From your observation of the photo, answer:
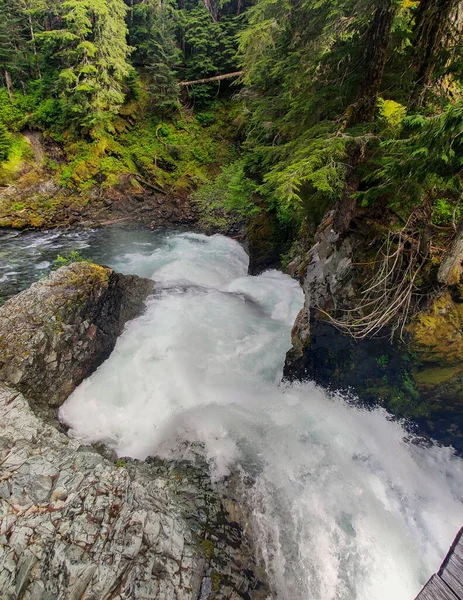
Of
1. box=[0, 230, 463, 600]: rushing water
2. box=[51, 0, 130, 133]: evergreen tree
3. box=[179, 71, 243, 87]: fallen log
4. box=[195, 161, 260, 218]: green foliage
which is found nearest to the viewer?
box=[0, 230, 463, 600]: rushing water

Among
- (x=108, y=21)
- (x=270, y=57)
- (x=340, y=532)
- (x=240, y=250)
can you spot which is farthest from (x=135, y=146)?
(x=340, y=532)

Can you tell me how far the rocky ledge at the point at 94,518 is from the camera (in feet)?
10.1

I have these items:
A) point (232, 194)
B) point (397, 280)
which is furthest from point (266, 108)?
point (397, 280)

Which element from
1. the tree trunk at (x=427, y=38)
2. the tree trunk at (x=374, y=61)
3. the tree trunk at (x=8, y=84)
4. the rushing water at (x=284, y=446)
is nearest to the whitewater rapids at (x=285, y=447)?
the rushing water at (x=284, y=446)

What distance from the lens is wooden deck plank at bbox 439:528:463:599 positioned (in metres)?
1.57

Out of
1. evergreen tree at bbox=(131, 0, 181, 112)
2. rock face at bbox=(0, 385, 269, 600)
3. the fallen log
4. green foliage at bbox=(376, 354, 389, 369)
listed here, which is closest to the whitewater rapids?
rock face at bbox=(0, 385, 269, 600)

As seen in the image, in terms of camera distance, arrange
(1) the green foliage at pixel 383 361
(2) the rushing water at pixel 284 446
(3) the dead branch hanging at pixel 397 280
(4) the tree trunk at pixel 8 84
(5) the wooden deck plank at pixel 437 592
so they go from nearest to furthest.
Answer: (5) the wooden deck plank at pixel 437 592 < (2) the rushing water at pixel 284 446 < (3) the dead branch hanging at pixel 397 280 < (1) the green foliage at pixel 383 361 < (4) the tree trunk at pixel 8 84

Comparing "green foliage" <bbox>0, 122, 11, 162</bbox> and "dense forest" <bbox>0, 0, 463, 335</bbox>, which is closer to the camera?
"dense forest" <bbox>0, 0, 463, 335</bbox>

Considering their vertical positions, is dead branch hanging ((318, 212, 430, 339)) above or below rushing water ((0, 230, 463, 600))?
above

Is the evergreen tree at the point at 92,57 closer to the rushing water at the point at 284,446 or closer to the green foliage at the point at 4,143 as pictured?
the green foliage at the point at 4,143

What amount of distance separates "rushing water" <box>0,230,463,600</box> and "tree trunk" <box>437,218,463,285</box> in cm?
255

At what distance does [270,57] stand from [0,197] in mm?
14693

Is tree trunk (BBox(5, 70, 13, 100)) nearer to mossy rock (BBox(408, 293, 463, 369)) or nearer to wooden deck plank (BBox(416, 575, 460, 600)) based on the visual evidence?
mossy rock (BBox(408, 293, 463, 369))

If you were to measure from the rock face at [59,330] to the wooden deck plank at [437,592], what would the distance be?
5.97 meters
